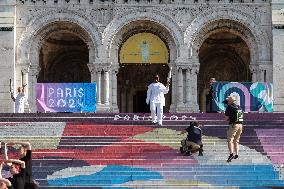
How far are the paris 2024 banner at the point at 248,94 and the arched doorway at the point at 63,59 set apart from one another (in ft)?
37.6

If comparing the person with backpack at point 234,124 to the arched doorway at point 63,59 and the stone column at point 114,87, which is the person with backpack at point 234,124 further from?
the arched doorway at point 63,59

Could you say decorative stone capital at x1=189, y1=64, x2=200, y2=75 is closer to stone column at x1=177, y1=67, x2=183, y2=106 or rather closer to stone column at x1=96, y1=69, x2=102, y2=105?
stone column at x1=177, y1=67, x2=183, y2=106

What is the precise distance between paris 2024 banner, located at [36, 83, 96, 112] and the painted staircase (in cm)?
454

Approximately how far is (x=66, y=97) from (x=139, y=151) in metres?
11.1

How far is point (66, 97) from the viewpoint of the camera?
3412 cm

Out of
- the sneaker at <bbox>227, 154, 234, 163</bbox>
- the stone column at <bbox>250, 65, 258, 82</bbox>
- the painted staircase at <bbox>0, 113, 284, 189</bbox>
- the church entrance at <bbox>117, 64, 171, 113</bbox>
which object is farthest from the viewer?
the church entrance at <bbox>117, 64, 171, 113</bbox>

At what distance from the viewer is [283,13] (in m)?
36.8

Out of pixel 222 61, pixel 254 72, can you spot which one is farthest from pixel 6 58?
pixel 222 61

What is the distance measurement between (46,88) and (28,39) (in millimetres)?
4019

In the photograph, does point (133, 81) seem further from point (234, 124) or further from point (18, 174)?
point (18, 174)

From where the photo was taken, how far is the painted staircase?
2081 centimetres

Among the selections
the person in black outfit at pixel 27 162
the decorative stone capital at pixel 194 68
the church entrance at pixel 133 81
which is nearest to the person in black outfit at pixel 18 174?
the person in black outfit at pixel 27 162

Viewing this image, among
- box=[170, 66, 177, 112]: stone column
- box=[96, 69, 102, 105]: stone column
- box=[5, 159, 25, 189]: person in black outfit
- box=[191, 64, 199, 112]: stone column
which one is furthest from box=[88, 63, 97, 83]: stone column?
box=[5, 159, 25, 189]: person in black outfit

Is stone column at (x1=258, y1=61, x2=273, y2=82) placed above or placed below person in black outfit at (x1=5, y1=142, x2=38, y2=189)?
above
